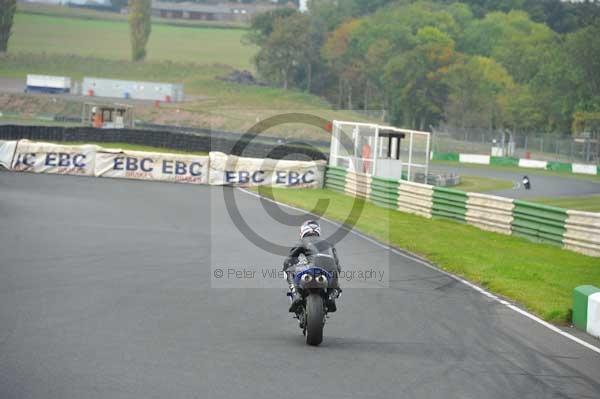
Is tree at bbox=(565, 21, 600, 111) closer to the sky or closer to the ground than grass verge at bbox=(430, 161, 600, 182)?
closer to the sky

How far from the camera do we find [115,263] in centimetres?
1551

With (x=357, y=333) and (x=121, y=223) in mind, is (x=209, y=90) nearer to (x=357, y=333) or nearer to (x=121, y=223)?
(x=121, y=223)

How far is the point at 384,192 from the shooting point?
30.6m

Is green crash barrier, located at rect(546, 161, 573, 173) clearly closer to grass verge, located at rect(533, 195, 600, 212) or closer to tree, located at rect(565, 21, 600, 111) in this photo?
grass verge, located at rect(533, 195, 600, 212)

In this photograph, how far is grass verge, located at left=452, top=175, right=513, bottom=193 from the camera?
4499 centimetres

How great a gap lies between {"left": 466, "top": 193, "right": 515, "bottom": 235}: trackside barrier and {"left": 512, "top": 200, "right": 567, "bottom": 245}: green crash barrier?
12.7 inches

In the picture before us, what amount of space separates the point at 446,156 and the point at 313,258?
62108mm

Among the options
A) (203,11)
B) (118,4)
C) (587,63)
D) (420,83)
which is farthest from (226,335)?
(203,11)

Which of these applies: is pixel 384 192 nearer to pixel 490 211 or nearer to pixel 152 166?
pixel 490 211

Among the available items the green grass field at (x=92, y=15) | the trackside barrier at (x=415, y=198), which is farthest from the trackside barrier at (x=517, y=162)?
the green grass field at (x=92, y=15)

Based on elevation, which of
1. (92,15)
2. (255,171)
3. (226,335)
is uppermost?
(92,15)

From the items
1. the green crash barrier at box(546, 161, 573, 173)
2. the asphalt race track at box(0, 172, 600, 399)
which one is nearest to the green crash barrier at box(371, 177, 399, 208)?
the asphalt race track at box(0, 172, 600, 399)

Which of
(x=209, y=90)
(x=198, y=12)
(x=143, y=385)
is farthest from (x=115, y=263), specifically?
(x=198, y=12)

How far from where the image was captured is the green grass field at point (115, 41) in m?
118
